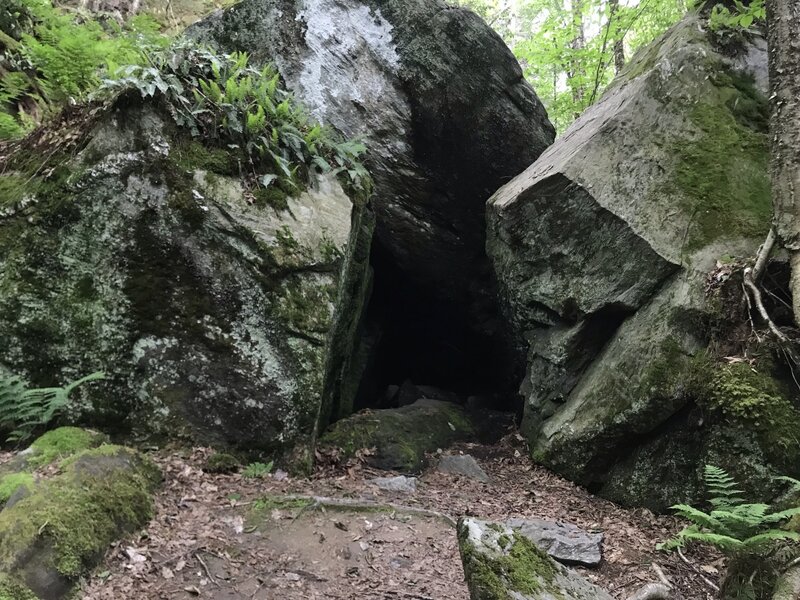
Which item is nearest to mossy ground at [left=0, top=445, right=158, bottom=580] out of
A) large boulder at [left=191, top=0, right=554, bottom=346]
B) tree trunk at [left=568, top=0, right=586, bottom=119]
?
large boulder at [left=191, top=0, right=554, bottom=346]

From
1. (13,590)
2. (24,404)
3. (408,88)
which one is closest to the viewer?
(13,590)

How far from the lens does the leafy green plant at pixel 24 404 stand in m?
4.83

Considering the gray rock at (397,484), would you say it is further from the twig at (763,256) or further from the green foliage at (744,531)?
the twig at (763,256)

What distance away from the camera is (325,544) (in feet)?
14.1

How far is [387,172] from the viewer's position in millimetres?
10195

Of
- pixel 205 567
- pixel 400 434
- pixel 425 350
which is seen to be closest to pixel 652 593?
pixel 205 567

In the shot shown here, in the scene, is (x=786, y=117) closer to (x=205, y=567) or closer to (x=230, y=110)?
(x=230, y=110)

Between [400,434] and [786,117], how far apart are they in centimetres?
626

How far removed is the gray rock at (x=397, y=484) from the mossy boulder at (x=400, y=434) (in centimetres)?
73

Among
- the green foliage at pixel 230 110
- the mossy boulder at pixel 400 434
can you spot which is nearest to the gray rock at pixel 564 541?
the mossy boulder at pixel 400 434

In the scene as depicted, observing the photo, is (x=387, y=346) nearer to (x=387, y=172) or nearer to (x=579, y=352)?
(x=387, y=172)

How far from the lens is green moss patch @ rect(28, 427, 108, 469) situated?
4.30 meters

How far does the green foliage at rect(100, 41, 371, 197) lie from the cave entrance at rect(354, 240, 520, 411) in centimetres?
455

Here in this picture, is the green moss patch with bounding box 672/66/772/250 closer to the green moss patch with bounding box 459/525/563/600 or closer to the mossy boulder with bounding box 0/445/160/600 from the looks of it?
the green moss patch with bounding box 459/525/563/600
